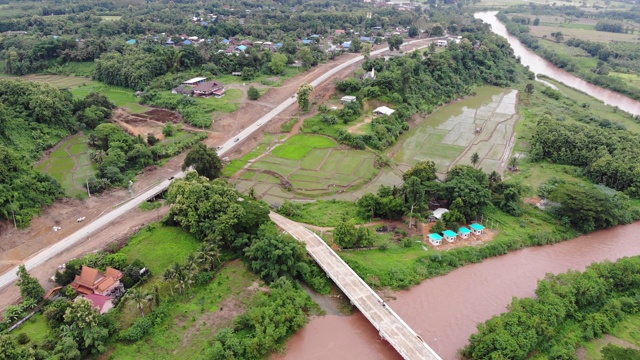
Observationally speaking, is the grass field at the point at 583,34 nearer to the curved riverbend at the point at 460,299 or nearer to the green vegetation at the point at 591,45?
the green vegetation at the point at 591,45

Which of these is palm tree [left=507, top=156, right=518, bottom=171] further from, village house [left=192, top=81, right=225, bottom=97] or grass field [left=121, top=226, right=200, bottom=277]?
village house [left=192, top=81, right=225, bottom=97]

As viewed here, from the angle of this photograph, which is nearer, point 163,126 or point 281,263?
point 281,263

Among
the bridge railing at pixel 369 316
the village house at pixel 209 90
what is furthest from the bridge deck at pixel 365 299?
the village house at pixel 209 90

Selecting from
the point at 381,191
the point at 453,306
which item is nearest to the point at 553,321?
the point at 453,306

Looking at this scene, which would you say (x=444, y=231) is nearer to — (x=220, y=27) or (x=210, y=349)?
(x=210, y=349)

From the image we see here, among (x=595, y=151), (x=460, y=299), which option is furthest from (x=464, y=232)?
(x=595, y=151)

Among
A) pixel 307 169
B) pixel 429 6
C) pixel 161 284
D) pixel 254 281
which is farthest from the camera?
pixel 429 6

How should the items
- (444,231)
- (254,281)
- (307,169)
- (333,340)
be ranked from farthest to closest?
(307,169)
(444,231)
(254,281)
(333,340)
